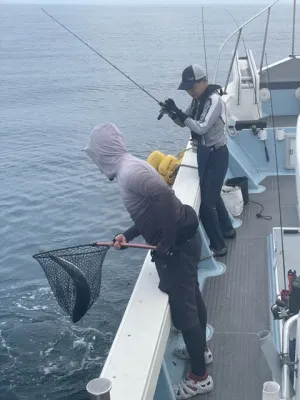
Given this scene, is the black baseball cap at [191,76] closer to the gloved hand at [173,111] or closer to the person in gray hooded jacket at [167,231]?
the gloved hand at [173,111]

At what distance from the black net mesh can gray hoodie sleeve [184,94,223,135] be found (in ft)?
5.89

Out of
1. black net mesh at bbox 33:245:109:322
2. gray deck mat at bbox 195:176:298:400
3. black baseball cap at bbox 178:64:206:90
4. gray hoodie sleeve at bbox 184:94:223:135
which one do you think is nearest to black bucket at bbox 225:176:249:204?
gray deck mat at bbox 195:176:298:400

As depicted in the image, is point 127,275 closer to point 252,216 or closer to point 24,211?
point 252,216

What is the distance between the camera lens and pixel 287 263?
5.45m

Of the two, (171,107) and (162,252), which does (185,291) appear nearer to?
(162,252)

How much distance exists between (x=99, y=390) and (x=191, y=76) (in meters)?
3.10

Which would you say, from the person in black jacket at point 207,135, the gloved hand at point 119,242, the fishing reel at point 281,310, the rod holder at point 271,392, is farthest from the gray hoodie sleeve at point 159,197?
the person in black jacket at point 207,135

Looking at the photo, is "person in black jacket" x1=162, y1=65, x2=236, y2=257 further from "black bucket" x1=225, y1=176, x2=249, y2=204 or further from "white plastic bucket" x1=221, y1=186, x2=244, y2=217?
"black bucket" x1=225, y1=176, x2=249, y2=204

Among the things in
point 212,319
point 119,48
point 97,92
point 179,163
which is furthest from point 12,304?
point 119,48

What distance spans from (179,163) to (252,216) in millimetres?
1118

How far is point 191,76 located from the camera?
5035 millimetres

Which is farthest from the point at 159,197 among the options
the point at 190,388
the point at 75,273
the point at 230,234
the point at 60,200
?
the point at 60,200

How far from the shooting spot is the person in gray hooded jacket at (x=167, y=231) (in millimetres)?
3518

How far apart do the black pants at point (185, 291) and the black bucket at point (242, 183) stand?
3235mm
